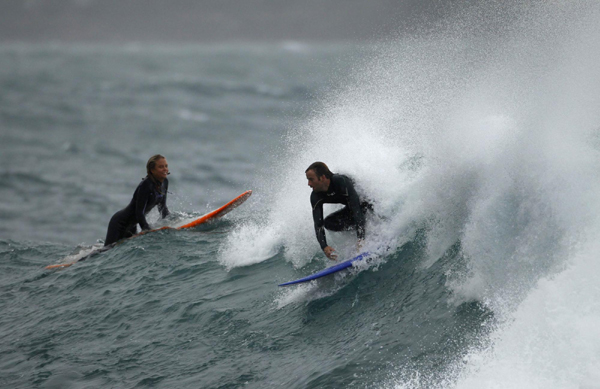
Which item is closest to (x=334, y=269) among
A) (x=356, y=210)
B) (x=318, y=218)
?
(x=318, y=218)

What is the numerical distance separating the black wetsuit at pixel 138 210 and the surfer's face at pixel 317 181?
471 centimetres

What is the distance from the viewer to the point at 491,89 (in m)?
9.66

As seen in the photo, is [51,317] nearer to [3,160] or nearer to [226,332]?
[226,332]

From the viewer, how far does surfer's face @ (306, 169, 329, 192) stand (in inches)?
331

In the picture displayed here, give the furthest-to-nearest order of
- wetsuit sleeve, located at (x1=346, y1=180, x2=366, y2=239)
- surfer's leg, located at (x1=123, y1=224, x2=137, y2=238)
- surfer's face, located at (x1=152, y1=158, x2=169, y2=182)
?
surfer's leg, located at (x1=123, y1=224, x2=137, y2=238), surfer's face, located at (x1=152, y1=158, x2=169, y2=182), wetsuit sleeve, located at (x1=346, y1=180, x2=366, y2=239)

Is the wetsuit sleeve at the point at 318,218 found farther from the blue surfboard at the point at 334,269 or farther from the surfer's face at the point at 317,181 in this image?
the blue surfboard at the point at 334,269

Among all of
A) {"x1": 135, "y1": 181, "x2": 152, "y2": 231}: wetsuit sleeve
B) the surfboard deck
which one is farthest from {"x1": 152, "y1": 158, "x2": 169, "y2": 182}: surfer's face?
the surfboard deck

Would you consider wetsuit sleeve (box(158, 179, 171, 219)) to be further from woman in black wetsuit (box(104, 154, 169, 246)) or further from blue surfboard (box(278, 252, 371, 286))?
blue surfboard (box(278, 252, 371, 286))

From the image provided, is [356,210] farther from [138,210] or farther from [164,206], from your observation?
[164,206]

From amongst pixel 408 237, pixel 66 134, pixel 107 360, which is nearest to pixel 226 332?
pixel 107 360

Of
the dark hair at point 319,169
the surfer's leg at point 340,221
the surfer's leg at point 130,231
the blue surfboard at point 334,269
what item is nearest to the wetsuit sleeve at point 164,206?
the surfer's leg at point 130,231

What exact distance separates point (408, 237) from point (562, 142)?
2.31 meters

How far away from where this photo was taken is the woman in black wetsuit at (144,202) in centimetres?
1209

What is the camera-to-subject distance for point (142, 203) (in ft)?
39.8
